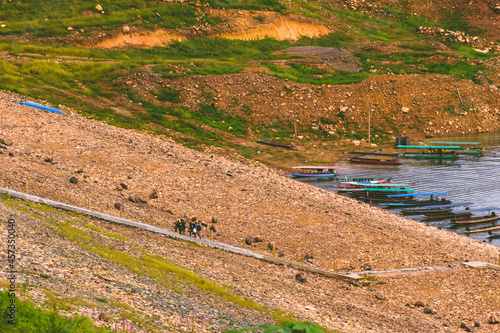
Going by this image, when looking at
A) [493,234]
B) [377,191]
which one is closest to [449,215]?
[493,234]

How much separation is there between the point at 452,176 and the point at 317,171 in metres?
15.2

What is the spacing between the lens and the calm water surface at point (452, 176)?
50062mm

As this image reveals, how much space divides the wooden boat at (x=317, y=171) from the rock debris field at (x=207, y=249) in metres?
6.09

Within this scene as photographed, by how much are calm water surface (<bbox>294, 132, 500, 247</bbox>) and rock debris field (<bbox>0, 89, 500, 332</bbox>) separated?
385 inches

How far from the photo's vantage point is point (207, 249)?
29.9 m

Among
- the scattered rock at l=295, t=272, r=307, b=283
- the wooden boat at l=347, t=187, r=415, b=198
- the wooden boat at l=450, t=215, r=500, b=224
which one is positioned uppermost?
the wooden boat at l=347, t=187, r=415, b=198

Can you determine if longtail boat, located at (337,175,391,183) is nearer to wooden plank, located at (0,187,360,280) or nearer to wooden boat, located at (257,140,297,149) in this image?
wooden boat, located at (257,140,297,149)

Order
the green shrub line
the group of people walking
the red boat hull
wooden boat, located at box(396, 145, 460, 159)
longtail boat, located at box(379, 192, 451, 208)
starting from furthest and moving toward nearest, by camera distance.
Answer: wooden boat, located at box(396, 145, 460, 159) → the red boat hull → longtail boat, located at box(379, 192, 451, 208) → the group of people walking → the green shrub line

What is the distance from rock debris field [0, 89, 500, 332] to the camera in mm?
20844

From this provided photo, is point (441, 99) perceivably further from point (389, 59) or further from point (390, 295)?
point (390, 295)

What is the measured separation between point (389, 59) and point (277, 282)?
82142mm

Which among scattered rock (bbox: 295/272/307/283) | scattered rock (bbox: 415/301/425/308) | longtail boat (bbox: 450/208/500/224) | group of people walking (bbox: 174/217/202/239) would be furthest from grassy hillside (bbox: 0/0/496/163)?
scattered rock (bbox: 415/301/425/308)

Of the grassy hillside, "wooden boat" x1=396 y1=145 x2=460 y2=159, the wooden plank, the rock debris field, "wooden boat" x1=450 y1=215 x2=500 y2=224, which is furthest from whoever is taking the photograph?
the grassy hillside

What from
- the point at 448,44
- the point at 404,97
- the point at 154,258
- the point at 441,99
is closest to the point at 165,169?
the point at 154,258
